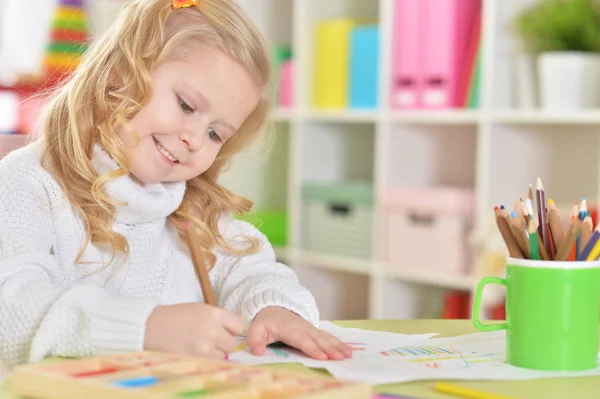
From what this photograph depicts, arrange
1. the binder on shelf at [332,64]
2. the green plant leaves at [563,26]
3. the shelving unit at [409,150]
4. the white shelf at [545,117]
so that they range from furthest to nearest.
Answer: the binder on shelf at [332,64] < the shelving unit at [409,150] < the green plant leaves at [563,26] < the white shelf at [545,117]

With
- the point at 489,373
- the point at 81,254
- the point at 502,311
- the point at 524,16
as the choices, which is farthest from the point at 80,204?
the point at 524,16

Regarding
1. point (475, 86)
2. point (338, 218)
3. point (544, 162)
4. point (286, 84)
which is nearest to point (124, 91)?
point (475, 86)

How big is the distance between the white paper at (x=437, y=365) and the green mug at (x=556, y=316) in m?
0.01

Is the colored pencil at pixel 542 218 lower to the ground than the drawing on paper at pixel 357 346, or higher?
higher

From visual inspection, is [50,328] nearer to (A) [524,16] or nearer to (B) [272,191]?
(A) [524,16]

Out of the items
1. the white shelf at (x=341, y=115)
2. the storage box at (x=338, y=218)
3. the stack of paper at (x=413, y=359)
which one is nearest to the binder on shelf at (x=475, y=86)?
the white shelf at (x=341, y=115)

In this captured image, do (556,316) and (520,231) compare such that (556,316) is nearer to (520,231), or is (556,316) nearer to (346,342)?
(520,231)

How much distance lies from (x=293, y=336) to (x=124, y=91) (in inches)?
15.2

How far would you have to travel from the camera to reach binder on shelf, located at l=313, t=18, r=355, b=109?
8.96ft

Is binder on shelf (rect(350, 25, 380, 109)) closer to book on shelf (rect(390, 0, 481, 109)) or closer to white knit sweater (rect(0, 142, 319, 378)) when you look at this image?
book on shelf (rect(390, 0, 481, 109))

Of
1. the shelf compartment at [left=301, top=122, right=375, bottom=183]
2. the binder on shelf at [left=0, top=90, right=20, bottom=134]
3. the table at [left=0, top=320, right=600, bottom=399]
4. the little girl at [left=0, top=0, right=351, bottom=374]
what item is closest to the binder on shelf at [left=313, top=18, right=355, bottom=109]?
the shelf compartment at [left=301, top=122, right=375, bottom=183]

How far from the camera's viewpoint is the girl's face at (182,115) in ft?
3.63

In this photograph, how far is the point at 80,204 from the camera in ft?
3.66

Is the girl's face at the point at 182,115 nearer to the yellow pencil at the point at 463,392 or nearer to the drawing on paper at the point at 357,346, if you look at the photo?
the drawing on paper at the point at 357,346
